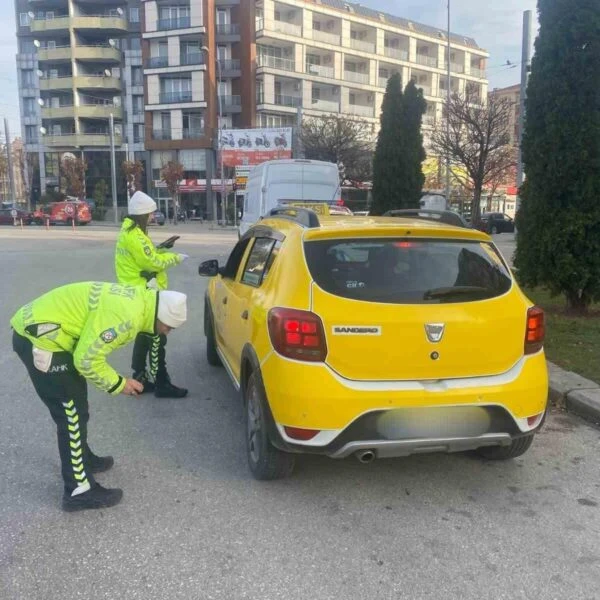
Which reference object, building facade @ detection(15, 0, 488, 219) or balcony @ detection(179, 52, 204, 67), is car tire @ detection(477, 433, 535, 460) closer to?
building facade @ detection(15, 0, 488, 219)

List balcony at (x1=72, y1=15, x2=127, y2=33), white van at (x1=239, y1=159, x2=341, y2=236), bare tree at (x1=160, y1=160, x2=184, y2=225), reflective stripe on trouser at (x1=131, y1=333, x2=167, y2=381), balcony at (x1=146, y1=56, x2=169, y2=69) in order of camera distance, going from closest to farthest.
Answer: reflective stripe on trouser at (x1=131, y1=333, x2=167, y2=381), white van at (x1=239, y1=159, x2=341, y2=236), bare tree at (x1=160, y1=160, x2=184, y2=225), balcony at (x1=146, y1=56, x2=169, y2=69), balcony at (x1=72, y1=15, x2=127, y2=33)

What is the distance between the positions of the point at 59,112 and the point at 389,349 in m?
67.7

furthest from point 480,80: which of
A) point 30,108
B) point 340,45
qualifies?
point 30,108

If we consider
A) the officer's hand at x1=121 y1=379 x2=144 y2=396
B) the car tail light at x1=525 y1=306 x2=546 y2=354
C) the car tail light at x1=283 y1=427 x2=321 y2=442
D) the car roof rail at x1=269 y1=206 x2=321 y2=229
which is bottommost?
the car tail light at x1=283 y1=427 x2=321 y2=442

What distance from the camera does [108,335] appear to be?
9.89ft

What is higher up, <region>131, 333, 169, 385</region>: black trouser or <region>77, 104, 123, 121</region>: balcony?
<region>77, 104, 123, 121</region>: balcony

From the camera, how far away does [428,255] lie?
3.74 meters

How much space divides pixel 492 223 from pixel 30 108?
54324 mm

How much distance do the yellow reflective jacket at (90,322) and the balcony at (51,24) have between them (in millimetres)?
67479

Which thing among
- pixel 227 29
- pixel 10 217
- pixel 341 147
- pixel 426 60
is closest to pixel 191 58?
pixel 227 29

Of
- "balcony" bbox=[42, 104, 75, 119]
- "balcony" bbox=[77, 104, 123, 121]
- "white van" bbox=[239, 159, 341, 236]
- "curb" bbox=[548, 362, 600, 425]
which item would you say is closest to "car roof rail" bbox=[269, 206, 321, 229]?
"curb" bbox=[548, 362, 600, 425]

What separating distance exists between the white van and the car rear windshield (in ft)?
38.9

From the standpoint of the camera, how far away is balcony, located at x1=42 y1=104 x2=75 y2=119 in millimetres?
62500

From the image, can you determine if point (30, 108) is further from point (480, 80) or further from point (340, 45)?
point (480, 80)
